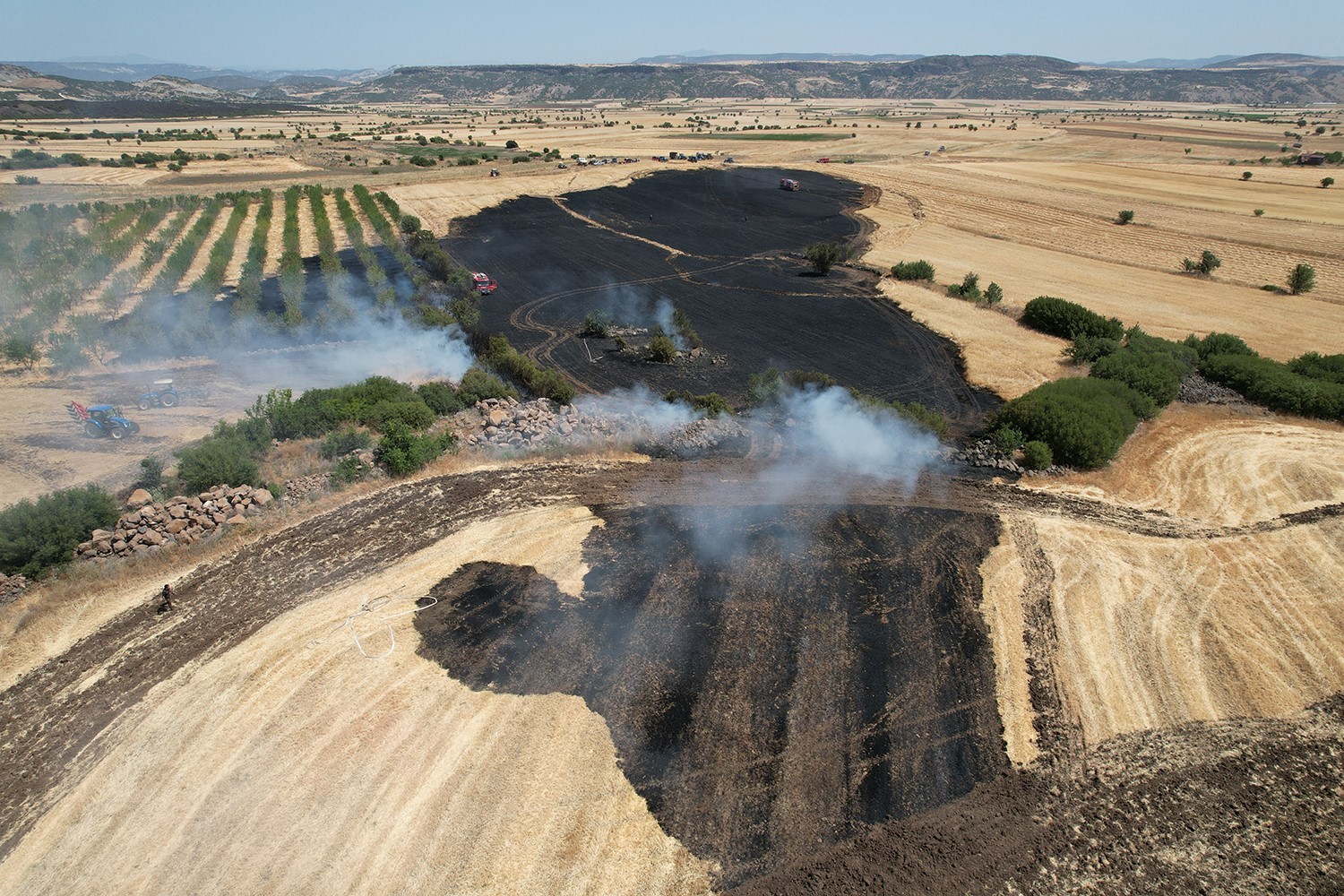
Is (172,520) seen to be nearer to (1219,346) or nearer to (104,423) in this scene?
(104,423)

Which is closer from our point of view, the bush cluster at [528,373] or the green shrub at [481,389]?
the green shrub at [481,389]

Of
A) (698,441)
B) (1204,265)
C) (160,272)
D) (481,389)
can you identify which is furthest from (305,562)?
(1204,265)

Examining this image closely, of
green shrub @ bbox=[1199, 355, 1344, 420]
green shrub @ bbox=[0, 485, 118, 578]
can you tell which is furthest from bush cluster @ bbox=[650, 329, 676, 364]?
green shrub @ bbox=[1199, 355, 1344, 420]

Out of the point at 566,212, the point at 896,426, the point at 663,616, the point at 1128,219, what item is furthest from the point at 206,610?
the point at 1128,219

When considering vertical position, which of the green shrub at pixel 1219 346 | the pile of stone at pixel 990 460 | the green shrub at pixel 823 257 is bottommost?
the pile of stone at pixel 990 460

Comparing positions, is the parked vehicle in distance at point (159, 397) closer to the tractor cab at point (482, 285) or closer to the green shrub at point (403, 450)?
the green shrub at point (403, 450)

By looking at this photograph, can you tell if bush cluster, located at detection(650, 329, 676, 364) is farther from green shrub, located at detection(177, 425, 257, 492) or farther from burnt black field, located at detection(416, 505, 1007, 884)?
green shrub, located at detection(177, 425, 257, 492)

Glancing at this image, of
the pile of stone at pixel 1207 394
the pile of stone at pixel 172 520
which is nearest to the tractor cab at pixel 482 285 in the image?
the pile of stone at pixel 172 520

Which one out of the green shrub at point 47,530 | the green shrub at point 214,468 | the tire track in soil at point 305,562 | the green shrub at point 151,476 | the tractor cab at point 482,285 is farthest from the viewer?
the tractor cab at point 482,285
